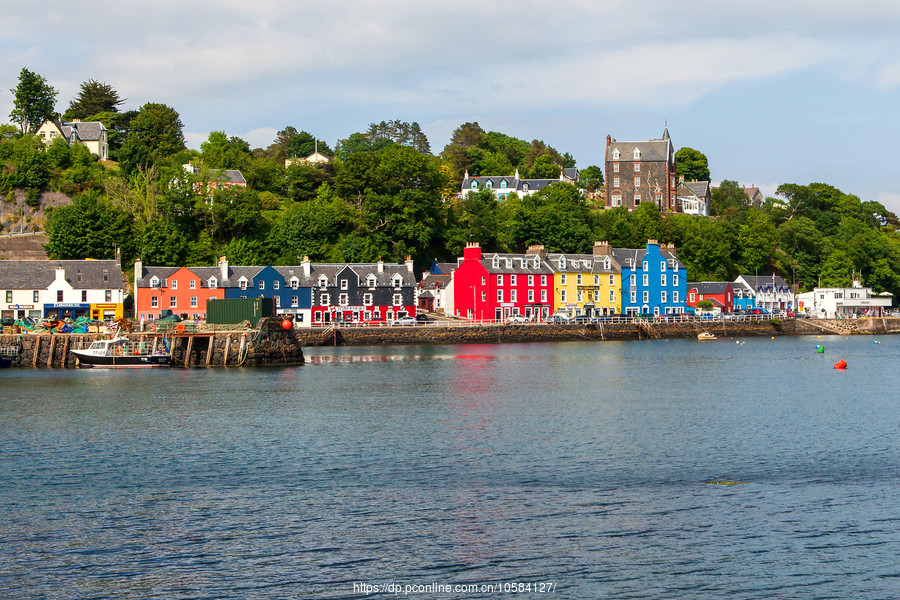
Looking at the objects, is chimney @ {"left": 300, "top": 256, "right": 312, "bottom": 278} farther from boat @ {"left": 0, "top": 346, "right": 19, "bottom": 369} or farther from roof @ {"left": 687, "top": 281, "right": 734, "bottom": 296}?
roof @ {"left": 687, "top": 281, "right": 734, "bottom": 296}

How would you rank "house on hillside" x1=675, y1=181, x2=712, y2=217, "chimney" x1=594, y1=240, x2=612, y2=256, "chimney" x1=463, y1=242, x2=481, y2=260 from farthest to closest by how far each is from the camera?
"house on hillside" x1=675, y1=181, x2=712, y2=217
"chimney" x1=594, y1=240, x2=612, y2=256
"chimney" x1=463, y1=242, x2=481, y2=260

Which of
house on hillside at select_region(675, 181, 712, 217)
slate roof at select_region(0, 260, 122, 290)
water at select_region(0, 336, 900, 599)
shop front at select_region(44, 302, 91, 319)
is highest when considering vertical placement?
house on hillside at select_region(675, 181, 712, 217)

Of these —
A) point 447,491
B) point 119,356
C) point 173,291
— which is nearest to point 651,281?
point 173,291

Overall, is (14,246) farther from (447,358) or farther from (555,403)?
(555,403)

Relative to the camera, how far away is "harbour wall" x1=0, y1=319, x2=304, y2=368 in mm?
64438

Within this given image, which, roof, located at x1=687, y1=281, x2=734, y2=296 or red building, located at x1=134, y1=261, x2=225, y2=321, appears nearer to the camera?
red building, located at x1=134, y1=261, x2=225, y2=321

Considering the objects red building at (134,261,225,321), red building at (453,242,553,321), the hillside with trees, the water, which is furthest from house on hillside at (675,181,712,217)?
the water

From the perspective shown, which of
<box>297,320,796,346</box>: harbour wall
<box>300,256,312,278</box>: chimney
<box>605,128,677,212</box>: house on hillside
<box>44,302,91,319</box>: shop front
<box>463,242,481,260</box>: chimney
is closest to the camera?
<box>44,302,91,319</box>: shop front

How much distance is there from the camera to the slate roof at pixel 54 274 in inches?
3324

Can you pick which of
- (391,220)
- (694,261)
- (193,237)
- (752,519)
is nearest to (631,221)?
(694,261)

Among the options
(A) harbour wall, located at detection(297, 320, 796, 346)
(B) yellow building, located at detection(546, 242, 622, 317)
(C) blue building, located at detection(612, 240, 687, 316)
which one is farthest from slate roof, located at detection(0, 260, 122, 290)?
(C) blue building, located at detection(612, 240, 687, 316)

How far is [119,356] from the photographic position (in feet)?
210

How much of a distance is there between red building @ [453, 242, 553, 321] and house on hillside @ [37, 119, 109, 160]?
56086mm

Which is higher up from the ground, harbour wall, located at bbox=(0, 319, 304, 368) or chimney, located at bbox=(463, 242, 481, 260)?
chimney, located at bbox=(463, 242, 481, 260)
